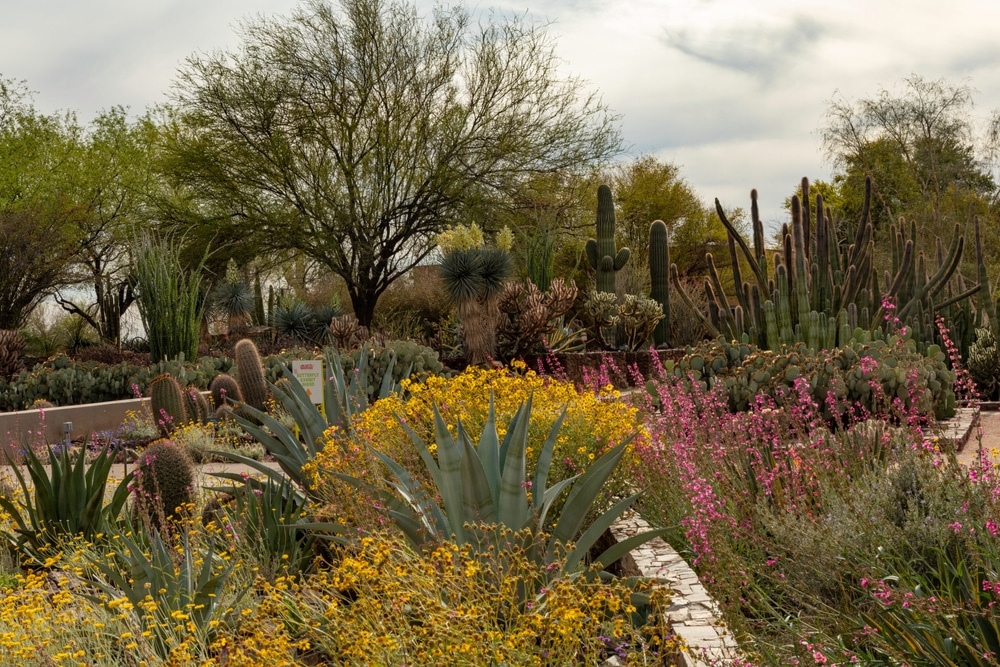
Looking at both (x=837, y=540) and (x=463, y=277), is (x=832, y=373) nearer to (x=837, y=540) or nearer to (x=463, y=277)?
(x=837, y=540)

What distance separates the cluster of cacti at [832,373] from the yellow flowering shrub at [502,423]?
1797 mm

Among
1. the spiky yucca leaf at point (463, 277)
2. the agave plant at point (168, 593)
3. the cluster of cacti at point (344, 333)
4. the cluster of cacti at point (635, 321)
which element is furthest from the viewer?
the cluster of cacti at point (635, 321)

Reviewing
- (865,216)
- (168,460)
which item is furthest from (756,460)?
(865,216)

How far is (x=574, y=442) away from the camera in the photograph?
6.00 m

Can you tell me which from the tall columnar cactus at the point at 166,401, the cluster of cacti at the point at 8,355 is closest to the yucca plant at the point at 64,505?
the tall columnar cactus at the point at 166,401

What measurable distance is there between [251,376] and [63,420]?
2.49 metres

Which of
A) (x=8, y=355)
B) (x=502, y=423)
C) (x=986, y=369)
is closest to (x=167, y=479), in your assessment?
(x=502, y=423)

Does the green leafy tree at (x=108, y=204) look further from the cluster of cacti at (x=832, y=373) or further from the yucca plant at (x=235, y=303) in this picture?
the cluster of cacti at (x=832, y=373)

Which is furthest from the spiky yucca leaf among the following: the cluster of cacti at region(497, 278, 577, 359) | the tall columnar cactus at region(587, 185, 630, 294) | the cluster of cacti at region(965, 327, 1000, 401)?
the cluster of cacti at region(965, 327, 1000, 401)

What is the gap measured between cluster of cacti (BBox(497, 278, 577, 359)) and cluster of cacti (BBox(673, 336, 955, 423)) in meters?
6.97

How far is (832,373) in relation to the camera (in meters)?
8.48

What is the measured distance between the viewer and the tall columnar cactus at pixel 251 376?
12.9 metres

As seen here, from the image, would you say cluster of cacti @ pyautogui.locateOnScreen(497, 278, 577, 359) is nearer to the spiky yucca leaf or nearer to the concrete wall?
the spiky yucca leaf

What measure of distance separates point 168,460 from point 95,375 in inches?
360
